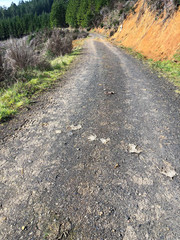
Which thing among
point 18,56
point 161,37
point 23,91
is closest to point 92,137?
point 23,91

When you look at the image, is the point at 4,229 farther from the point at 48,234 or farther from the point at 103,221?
the point at 103,221

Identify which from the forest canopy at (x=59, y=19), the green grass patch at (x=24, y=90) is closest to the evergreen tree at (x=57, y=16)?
the forest canopy at (x=59, y=19)

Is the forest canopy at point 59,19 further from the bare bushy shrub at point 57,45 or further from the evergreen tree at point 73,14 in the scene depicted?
the bare bushy shrub at point 57,45

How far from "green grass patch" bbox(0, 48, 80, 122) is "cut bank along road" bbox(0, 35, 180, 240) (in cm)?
68

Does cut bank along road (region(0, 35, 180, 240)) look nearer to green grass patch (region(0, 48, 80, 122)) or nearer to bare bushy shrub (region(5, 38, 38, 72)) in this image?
green grass patch (region(0, 48, 80, 122))

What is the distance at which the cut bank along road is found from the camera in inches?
64.9

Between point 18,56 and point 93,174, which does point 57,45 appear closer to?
point 18,56

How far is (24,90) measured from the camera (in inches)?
Answer: 201

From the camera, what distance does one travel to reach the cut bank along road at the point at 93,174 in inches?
64.9

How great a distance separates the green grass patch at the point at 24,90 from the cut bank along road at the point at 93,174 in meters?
0.68

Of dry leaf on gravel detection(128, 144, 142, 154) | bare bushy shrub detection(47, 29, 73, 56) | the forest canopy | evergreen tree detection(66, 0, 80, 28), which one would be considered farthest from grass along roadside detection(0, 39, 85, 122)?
evergreen tree detection(66, 0, 80, 28)

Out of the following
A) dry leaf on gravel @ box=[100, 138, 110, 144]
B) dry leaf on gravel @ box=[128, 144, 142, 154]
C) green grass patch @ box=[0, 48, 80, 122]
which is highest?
dry leaf on gravel @ box=[128, 144, 142, 154]

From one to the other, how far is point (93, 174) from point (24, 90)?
3.85 m

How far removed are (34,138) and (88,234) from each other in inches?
72.2
